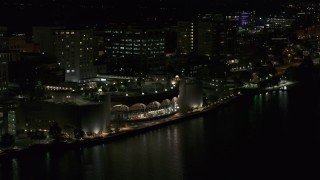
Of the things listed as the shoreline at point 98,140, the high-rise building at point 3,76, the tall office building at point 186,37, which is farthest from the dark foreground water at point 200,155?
the tall office building at point 186,37

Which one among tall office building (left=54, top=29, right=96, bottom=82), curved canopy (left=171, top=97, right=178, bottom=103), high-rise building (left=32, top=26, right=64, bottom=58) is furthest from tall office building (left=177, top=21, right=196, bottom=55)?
curved canopy (left=171, top=97, right=178, bottom=103)

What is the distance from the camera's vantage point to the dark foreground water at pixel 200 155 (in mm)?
6590

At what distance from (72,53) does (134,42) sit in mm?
3096

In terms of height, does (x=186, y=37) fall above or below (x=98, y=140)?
above

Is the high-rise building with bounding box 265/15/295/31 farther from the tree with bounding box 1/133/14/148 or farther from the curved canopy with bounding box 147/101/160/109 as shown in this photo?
the tree with bounding box 1/133/14/148

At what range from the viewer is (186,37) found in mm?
17094

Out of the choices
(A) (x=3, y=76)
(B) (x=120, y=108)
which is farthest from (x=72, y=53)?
(B) (x=120, y=108)

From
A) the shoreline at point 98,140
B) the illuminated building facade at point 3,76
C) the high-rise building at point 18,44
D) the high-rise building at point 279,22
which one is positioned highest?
the high-rise building at point 279,22

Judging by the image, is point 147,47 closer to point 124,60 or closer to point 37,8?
point 124,60

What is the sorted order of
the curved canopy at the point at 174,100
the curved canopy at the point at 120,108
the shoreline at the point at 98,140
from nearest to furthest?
1. the shoreline at the point at 98,140
2. the curved canopy at the point at 120,108
3. the curved canopy at the point at 174,100

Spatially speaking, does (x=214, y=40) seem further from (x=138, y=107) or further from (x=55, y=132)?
(x=55, y=132)

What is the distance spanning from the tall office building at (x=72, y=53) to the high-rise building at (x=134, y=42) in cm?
270

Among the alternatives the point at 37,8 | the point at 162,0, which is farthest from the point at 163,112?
the point at 162,0

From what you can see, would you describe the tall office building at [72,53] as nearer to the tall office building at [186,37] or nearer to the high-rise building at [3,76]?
the high-rise building at [3,76]
